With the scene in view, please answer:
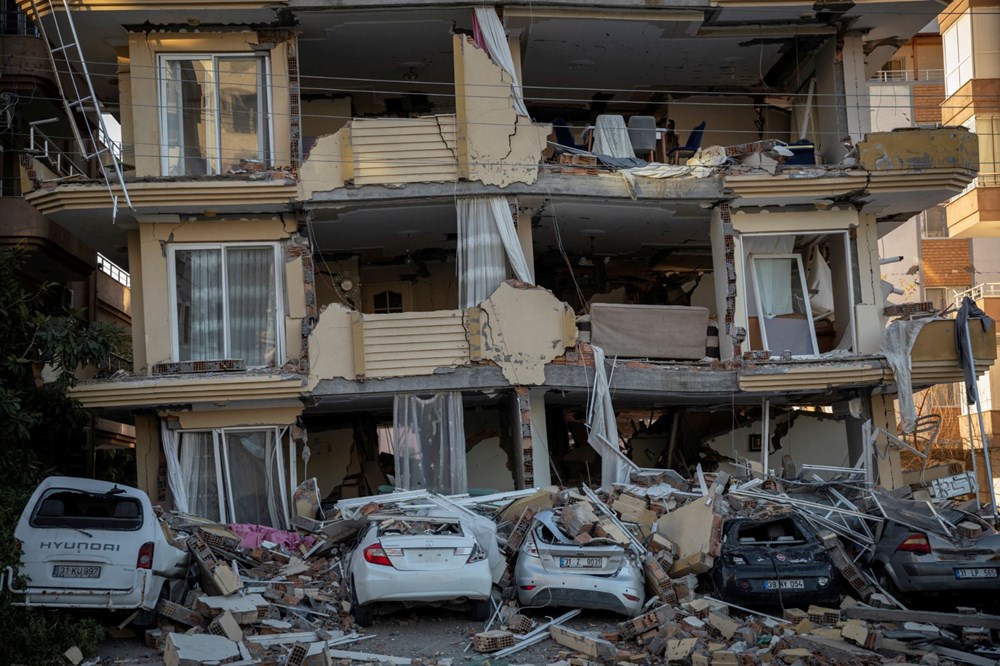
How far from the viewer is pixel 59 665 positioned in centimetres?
1448

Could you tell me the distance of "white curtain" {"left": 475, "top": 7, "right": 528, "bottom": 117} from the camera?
22.9 metres

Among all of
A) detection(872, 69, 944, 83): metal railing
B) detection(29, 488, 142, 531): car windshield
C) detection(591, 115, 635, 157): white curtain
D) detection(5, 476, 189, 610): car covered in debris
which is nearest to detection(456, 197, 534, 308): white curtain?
detection(591, 115, 635, 157): white curtain

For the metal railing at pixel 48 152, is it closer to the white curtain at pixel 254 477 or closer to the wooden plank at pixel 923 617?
the white curtain at pixel 254 477

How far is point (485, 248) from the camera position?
22.8 meters

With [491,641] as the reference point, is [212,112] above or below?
above

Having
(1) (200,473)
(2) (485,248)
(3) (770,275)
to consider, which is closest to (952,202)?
(3) (770,275)

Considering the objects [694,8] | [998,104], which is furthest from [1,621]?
[998,104]

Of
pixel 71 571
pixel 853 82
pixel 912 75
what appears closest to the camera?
pixel 71 571

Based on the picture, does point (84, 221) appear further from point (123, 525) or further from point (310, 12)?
point (123, 525)

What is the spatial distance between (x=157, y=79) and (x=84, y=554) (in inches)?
430

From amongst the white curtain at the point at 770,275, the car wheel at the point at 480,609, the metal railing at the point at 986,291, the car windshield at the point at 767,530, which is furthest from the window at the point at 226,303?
the metal railing at the point at 986,291

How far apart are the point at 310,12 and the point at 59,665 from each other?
12654 millimetres

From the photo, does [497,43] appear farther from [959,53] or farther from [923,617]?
[959,53]

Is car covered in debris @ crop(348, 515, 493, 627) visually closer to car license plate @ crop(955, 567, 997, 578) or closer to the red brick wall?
car license plate @ crop(955, 567, 997, 578)
